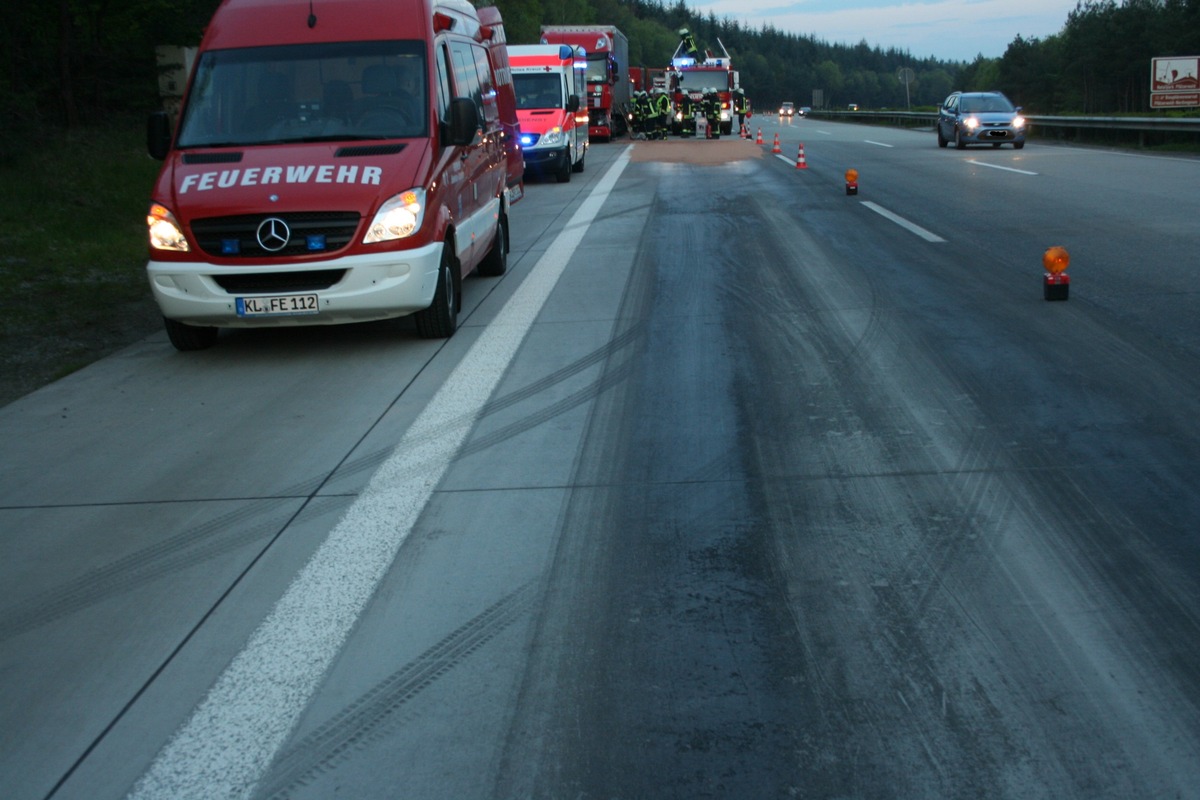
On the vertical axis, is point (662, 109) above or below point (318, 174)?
above

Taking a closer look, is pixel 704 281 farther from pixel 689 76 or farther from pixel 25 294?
pixel 689 76

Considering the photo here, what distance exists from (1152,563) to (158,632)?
3.33 m

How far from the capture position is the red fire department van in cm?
833

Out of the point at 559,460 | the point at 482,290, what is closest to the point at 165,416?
the point at 559,460

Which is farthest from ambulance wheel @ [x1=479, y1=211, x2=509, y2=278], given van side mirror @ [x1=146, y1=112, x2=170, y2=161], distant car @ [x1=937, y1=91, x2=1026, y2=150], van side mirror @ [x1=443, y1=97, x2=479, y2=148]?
distant car @ [x1=937, y1=91, x2=1026, y2=150]

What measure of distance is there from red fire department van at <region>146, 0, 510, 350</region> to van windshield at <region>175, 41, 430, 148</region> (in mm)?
12

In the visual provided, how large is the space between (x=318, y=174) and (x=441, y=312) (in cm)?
126

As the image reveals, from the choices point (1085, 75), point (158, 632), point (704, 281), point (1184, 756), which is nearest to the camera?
point (1184, 756)

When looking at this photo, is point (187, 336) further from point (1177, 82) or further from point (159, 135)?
point (1177, 82)

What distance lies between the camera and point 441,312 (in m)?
8.95

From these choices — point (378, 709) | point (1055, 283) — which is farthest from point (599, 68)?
point (378, 709)

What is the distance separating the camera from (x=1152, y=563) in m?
4.34

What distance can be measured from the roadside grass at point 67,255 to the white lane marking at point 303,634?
340 cm

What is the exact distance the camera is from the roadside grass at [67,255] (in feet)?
31.2
